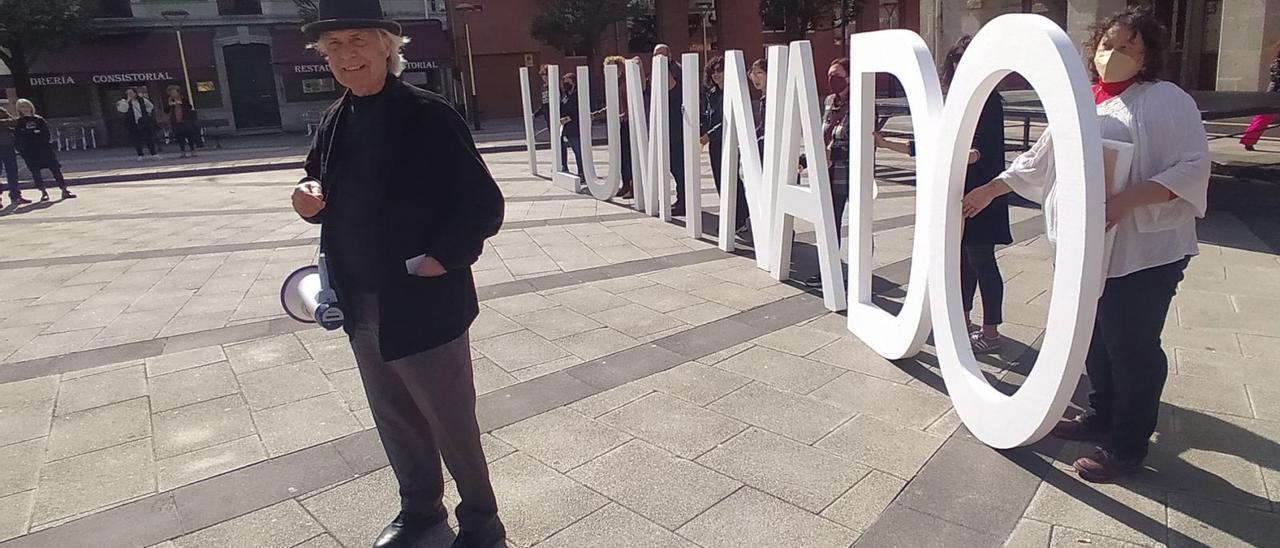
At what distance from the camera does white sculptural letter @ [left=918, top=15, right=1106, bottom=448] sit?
259cm

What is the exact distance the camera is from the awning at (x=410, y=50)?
2489 cm

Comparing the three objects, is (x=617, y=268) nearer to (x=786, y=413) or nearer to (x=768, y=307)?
(x=768, y=307)

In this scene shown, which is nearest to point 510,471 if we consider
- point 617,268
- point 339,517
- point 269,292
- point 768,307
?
point 339,517

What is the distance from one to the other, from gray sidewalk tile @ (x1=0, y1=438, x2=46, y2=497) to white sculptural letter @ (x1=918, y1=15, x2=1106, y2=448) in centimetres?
398

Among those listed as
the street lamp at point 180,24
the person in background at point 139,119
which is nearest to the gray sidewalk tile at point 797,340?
the person in background at point 139,119

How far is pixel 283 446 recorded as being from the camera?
3.60m

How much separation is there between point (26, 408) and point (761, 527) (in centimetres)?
388

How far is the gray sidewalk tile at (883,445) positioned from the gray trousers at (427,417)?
152 centimetres

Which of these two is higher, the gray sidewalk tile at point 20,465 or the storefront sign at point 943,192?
the storefront sign at point 943,192

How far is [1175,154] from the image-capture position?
2732 mm

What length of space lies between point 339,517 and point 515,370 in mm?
1552

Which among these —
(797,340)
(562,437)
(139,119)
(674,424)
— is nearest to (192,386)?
(562,437)

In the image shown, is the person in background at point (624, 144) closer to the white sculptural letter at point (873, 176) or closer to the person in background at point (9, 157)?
the white sculptural letter at point (873, 176)

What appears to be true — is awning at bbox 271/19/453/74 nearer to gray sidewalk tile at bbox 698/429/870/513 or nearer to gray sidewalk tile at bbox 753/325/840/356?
gray sidewalk tile at bbox 753/325/840/356
